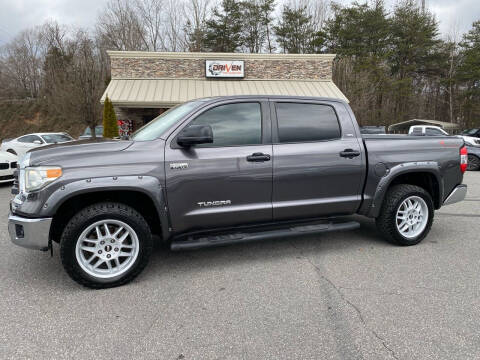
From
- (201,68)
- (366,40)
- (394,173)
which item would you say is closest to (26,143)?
(201,68)

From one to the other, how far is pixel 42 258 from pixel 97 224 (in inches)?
55.2

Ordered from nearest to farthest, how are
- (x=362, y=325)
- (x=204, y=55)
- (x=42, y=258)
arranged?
(x=362, y=325)
(x=42, y=258)
(x=204, y=55)

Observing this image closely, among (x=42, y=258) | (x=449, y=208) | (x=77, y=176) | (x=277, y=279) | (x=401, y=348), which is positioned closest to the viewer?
(x=401, y=348)

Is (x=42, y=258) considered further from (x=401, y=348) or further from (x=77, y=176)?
(x=401, y=348)

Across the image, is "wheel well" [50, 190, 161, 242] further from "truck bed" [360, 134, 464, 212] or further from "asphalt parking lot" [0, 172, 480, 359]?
"truck bed" [360, 134, 464, 212]

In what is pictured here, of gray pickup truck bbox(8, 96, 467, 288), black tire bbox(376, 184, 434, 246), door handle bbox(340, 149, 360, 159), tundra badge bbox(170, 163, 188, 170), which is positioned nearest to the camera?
gray pickup truck bbox(8, 96, 467, 288)

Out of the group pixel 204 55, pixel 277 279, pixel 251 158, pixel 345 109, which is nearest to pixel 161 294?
pixel 277 279

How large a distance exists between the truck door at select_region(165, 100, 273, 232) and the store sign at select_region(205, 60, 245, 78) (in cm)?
1431

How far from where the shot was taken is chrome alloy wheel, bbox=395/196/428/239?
14.4 feet

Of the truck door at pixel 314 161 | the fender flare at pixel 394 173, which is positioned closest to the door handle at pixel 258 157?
the truck door at pixel 314 161

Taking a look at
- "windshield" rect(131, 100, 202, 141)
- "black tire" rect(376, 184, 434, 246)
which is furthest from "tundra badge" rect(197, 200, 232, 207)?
"black tire" rect(376, 184, 434, 246)

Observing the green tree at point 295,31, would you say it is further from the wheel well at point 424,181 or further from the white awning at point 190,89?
the wheel well at point 424,181

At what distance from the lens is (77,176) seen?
3.08 m

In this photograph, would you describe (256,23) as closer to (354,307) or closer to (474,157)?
(474,157)
